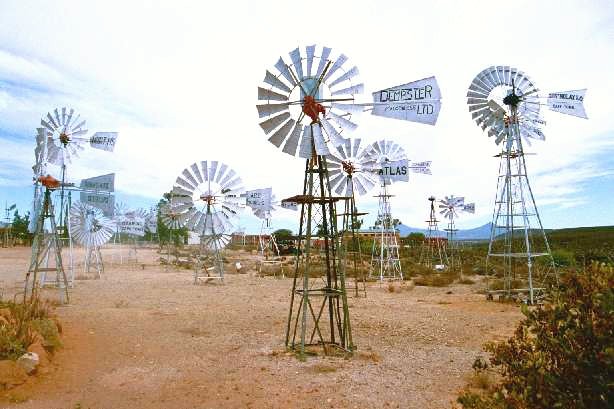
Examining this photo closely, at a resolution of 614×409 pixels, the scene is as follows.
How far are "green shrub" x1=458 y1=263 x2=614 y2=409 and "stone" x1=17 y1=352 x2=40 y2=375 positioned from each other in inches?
268

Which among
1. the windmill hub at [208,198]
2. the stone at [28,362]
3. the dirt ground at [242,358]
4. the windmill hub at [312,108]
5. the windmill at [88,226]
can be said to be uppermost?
the windmill hub at [312,108]

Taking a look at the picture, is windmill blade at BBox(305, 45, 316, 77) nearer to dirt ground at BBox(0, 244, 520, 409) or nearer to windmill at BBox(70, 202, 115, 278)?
dirt ground at BBox(0, 244, 520, 409)

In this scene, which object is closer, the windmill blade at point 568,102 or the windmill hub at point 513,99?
the windmill blade at point 568,102

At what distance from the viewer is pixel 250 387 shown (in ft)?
23.7

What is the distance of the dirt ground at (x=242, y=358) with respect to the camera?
22.5 feet

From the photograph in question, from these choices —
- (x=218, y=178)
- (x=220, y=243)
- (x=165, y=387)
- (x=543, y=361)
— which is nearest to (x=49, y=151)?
(x=218, y=178)

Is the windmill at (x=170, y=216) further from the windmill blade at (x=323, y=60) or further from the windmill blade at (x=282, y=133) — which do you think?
the windmill blade at (x=323, y=60)

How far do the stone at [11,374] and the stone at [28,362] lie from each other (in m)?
0.09

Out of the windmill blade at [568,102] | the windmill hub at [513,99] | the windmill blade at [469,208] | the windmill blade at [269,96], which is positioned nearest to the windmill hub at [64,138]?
the windmill blade at [269,96]

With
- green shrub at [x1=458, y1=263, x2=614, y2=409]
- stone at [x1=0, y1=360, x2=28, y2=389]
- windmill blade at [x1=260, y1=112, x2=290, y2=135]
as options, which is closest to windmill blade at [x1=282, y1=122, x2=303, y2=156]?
windmill blade at [x1=260, y1=112, x2=290, y2=135]

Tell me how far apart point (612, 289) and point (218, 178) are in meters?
19.7

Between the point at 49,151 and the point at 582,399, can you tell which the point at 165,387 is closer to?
the point at 582,399

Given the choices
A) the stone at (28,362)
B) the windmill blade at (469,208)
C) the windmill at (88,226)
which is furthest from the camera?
the windmill blade at (469,208)

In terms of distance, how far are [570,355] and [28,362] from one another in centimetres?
757
